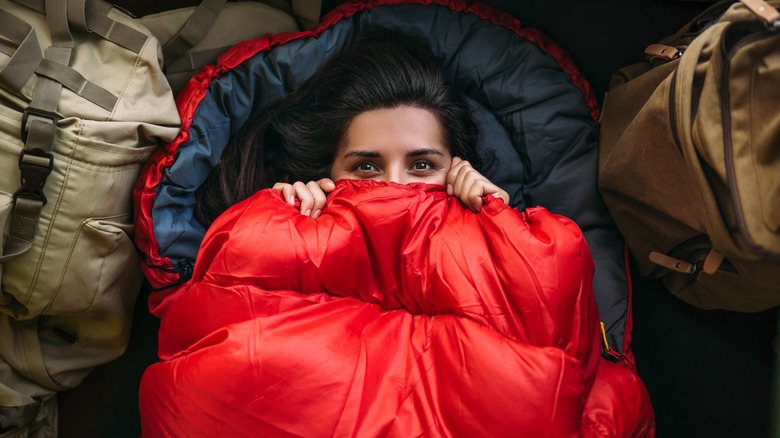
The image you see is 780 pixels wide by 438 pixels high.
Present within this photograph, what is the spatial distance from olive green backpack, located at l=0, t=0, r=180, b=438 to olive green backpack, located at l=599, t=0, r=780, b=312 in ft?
2.81

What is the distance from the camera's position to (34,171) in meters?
0.77

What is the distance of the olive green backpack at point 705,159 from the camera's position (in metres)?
0.63

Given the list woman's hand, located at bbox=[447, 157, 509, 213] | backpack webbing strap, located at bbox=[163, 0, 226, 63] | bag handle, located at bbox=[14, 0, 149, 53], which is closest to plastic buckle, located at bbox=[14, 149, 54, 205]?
bag handle, located at bbox=[14, 0, 149, 53]

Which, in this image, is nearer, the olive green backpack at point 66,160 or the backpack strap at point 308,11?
the olive green backpack at point 66,160

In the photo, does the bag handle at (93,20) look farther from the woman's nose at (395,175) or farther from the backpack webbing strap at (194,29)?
the woman's nose at (395,175)

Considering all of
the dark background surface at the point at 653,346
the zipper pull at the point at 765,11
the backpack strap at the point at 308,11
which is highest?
the zipper pull at the point at 765,11

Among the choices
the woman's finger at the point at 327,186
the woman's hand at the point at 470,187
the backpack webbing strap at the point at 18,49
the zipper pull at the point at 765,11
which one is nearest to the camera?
the zipper pull at the point at 765,11

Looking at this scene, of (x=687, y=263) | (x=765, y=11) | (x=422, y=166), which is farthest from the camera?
(x=422, y=166)

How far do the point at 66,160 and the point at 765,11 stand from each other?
3.36 ft

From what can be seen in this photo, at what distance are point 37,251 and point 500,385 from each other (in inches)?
30.3

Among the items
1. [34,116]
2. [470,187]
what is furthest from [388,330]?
[34,116]

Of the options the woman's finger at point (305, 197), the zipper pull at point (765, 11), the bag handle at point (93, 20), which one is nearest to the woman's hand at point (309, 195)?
the woman's finger at point (305, 197)

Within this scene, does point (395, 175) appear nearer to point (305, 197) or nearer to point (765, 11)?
point (305, 197)

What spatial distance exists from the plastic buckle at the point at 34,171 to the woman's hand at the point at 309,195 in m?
0.38
